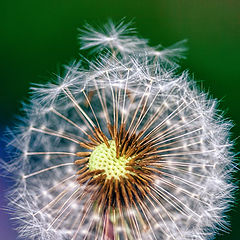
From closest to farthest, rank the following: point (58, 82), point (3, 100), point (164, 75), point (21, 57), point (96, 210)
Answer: point (96, 210) → point (164, 75) → point (58, 82) → point (3, 100) → point (21, 57)

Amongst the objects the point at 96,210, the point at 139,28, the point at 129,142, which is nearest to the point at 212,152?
the point at 129,142

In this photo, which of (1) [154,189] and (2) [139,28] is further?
(2) [139,28]

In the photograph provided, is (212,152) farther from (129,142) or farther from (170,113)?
(129,142)

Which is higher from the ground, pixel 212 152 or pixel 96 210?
pixel 212 152

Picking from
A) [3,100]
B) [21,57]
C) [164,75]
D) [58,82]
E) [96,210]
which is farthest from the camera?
[21,57]
